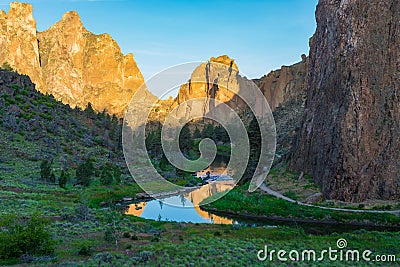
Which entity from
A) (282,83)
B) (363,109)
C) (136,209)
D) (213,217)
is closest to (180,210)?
(213,217)

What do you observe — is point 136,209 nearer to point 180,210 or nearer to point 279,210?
point 180,210

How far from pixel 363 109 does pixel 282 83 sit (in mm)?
141372

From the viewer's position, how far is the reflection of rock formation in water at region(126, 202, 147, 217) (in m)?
43.1

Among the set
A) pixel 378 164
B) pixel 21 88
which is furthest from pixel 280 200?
pixel 21 88

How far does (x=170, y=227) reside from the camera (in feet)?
108

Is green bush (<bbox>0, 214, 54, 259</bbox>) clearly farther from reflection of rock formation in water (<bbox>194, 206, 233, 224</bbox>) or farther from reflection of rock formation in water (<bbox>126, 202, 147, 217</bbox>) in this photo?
reflection of rock formation in water (<bbox>194, 206, 233, 224</bbox>)

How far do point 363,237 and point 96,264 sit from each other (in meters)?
22.0

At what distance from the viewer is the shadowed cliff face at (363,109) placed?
43.9m

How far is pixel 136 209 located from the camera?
1797 inches

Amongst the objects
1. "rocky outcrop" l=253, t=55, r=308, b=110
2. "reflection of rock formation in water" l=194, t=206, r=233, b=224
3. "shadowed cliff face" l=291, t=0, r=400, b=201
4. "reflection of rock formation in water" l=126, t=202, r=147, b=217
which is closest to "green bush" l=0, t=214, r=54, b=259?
"reflection of rock formation in water" l=126, t=202, r=147, b=217

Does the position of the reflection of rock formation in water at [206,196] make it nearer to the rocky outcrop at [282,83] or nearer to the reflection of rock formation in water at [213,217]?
the reflection of rock formation in water at [213,217]

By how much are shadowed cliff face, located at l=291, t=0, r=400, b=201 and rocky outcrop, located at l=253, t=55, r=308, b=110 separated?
116m

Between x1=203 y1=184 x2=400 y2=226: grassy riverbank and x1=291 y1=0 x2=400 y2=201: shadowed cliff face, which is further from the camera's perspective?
x1=291 y1=0 x2=400 y2=201: shadowed cliff face

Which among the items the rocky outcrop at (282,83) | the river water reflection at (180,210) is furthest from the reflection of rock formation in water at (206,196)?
the rocky outcrop at (282,83)
